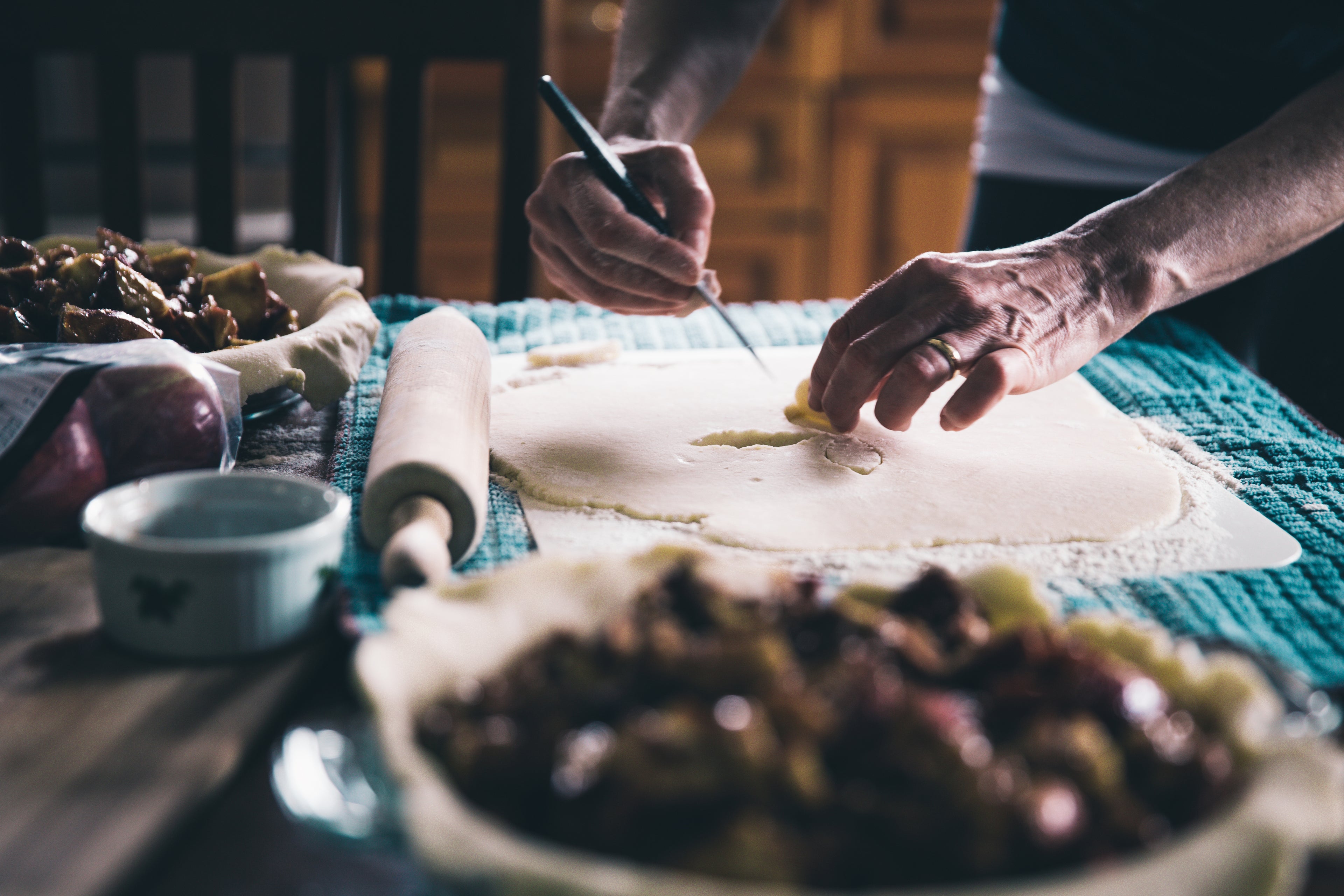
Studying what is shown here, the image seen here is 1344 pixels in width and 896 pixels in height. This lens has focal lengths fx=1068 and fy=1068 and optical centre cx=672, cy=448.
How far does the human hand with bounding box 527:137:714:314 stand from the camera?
1074mm

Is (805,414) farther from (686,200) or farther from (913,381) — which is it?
(686,200)

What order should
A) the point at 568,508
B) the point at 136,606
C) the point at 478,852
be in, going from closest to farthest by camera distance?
the point at 478,852 → the point at 136,606 → the point at 568,508

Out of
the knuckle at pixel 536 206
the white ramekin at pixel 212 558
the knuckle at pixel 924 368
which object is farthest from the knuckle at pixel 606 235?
the white ramekin at pixel 212 558

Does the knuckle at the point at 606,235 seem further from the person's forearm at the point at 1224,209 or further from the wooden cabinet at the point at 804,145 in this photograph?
the wooden cabinet at the point at 804,145

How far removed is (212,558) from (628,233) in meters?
0.64

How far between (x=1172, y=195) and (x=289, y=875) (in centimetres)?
95

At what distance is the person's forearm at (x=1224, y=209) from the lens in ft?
3.26

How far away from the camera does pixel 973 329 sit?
36.0 inches

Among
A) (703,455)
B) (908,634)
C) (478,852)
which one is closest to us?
(478,852)

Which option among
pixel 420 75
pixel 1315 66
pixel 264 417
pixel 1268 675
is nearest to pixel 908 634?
pixel 1268 675

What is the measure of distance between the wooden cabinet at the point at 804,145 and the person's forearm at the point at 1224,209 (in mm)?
1942

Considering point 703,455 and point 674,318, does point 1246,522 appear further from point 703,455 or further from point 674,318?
point 674,318

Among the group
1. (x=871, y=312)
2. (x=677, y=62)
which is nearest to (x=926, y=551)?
(x=871, y=312)

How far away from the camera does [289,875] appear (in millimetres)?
439
